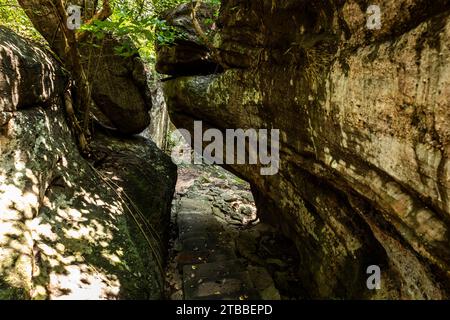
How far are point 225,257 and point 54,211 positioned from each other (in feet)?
14.1

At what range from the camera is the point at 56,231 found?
4.42m

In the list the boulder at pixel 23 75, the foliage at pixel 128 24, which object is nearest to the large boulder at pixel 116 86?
the foliage at pixel 128 24

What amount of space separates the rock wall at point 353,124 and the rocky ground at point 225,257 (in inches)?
37.5

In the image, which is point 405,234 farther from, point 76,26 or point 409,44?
point 76,26

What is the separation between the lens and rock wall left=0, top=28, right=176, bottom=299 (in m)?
3.84

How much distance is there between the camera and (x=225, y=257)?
7.48 m

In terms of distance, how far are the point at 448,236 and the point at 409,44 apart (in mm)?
1909

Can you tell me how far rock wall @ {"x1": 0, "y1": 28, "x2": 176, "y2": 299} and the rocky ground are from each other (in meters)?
0.76

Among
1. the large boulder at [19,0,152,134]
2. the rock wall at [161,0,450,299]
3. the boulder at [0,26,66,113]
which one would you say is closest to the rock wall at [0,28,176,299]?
the boulder at [0,26,66,113]

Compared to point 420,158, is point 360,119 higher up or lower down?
higher up

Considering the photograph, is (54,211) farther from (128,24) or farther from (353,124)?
(353,124)

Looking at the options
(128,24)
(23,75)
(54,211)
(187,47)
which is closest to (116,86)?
(187,47)
